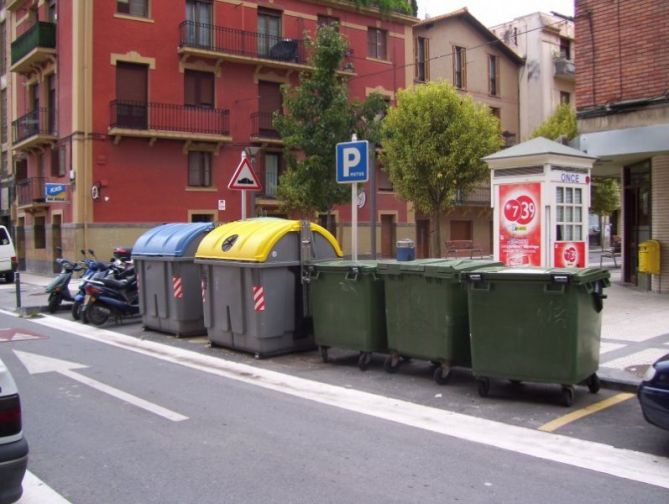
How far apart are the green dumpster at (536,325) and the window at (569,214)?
5.32 metres

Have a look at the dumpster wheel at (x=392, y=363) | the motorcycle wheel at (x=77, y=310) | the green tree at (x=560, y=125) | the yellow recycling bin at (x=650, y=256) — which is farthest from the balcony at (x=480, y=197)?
the dumpster wheel at (x=392, y=363)

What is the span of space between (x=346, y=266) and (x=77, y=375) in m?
3.65

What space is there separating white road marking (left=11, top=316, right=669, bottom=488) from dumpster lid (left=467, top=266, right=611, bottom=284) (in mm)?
1461

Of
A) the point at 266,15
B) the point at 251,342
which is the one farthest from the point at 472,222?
the point at 251,342

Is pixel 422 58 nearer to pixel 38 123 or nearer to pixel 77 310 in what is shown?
pixel 38 123

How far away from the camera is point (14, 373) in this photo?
27.0ft

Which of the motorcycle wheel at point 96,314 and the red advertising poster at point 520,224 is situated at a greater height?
the red advertising poster at point 520,224

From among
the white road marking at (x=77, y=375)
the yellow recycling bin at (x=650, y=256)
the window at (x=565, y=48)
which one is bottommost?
the white road marking at (x=77, y=375)

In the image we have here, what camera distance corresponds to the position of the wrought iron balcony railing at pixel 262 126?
2814cm

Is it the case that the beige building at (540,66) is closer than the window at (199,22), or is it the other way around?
the window at (199,22)

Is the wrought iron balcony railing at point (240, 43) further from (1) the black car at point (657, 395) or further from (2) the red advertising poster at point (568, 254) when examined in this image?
(1) the black car at point (657, 395)

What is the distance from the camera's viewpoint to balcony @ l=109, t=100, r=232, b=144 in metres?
24.8

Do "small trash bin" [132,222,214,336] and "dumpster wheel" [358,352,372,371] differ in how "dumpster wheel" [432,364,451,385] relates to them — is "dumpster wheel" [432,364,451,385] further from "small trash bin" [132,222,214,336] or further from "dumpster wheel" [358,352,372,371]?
"small trash bin" [132,222,214,336]

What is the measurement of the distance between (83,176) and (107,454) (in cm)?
2114
